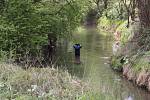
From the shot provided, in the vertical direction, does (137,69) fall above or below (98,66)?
above

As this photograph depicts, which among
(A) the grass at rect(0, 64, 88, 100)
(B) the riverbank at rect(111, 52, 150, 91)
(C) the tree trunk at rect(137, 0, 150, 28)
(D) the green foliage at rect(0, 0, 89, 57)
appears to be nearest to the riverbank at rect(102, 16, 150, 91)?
(B) the riverbank at rect(111, 52, 150, 91)

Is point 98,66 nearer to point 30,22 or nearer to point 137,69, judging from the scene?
point 137,69

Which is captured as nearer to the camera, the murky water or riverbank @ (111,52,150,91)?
the murky water

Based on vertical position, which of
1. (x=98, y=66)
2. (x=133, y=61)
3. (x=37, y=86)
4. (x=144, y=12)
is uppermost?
(x=144, y=12)

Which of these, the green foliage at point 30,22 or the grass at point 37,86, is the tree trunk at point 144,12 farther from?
the grass at point 37,86

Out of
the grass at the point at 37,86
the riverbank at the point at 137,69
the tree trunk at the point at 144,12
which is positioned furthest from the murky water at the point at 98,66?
the grass at the point at 37,86

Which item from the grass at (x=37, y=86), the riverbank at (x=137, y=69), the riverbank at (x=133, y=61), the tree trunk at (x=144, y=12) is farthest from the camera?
the tree trunk at (x=144, y=12)

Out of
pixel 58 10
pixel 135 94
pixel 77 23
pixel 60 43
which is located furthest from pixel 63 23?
pixel 60 43

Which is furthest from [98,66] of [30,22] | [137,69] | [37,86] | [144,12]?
[37,86]

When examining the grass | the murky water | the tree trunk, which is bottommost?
the murky water

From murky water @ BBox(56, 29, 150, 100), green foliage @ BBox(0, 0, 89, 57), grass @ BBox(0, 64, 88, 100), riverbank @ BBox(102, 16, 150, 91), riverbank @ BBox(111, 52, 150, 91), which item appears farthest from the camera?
green foliage @ BBox(0, 0, 89, 57)

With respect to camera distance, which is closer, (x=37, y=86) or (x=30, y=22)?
(x=37, y=86)

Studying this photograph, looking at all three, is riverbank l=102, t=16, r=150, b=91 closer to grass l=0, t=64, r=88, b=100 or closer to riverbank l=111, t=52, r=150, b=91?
riverbank l=111, t=52, r=150, b=91

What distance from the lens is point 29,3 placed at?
20828 millimetres
